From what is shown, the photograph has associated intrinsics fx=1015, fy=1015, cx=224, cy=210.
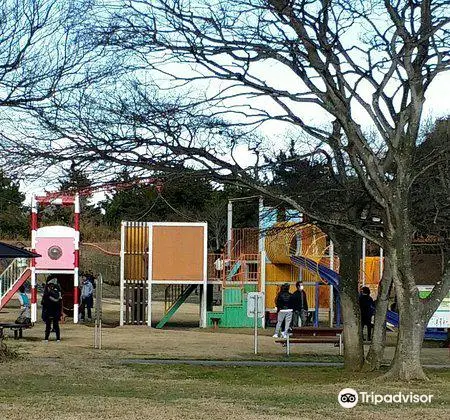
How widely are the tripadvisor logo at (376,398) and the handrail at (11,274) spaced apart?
79.4 ft

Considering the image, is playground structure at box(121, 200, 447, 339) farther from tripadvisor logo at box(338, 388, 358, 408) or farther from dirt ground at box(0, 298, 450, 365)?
tripadvisor logo at box(338, 388, 358, 408)

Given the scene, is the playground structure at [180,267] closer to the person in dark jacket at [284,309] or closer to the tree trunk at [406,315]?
the person in dark jacket at [284,309]

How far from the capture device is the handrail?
37.1m

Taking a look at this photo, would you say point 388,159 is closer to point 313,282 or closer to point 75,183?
point 75,183

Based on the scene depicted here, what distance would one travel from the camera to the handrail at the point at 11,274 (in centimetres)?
3712

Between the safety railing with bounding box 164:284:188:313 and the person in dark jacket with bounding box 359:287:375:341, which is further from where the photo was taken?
the safety railing with bounding box 164:284:188:313

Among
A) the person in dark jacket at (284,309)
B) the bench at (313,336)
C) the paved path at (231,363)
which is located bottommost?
the paved path at (231,363)

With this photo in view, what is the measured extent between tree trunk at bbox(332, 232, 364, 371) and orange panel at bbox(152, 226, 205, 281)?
17330 mm

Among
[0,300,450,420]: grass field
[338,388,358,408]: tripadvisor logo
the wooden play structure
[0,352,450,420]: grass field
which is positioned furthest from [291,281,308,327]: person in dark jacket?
[338,388,358,408]: tripadvisor logo

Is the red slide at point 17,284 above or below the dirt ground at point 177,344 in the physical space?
above

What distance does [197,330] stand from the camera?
3534 centimetres

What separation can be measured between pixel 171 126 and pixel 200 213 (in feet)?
130

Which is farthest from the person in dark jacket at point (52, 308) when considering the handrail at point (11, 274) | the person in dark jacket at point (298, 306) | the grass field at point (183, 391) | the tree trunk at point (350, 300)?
the tree trunk at point (350, 300)

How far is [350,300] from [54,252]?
20.1 metres
